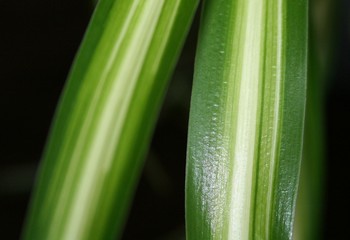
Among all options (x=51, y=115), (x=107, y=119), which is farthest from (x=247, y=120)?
(x=51, y=115)

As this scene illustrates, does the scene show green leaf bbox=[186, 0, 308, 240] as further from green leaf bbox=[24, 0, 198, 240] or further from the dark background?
the dark background

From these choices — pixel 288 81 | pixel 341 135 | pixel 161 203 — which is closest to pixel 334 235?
pixel 341 135

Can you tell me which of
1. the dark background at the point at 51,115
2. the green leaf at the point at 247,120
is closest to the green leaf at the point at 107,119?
the green leaf at the point at 247,120

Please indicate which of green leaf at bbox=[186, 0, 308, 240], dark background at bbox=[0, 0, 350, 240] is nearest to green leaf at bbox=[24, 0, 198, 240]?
green leaf at bbox=[186, 0, 308, 240]

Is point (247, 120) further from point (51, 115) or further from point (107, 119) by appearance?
point (51, 115)

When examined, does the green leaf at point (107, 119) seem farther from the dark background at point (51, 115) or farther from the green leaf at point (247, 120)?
the dark background at point (51, 115)

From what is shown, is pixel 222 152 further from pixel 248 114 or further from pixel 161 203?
pixel 161 203
